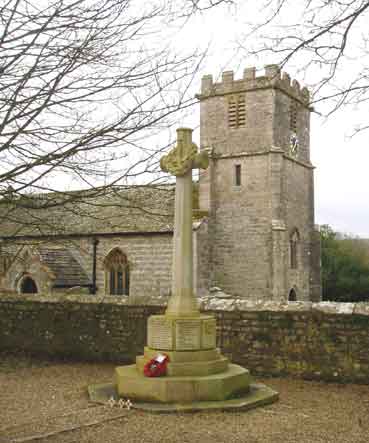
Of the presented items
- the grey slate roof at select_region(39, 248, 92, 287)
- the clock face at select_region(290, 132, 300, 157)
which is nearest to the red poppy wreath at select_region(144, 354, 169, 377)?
the grey slate roof at select_region(39, 248, 92, 287)

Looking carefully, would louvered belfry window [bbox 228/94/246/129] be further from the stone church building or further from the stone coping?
the stone coping

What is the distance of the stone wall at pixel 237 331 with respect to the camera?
8.85 meters

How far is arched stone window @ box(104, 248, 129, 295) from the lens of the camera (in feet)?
79.9

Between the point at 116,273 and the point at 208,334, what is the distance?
17525 millimetres

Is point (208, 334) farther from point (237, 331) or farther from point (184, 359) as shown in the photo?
point (237, 331)

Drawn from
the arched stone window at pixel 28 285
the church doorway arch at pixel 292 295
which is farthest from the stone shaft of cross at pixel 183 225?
the church doorway arch at pixel 292 295

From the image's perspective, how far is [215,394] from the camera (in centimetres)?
710

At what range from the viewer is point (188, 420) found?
254 inches

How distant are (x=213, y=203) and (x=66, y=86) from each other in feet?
66.1

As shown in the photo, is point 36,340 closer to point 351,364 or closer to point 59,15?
point 351,364

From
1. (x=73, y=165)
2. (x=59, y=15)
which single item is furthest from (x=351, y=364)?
(x=59, y=15)

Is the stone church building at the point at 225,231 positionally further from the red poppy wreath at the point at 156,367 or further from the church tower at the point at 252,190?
the red poppy wreath at the point at 156,367

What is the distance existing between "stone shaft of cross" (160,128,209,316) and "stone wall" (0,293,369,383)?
2208 mm

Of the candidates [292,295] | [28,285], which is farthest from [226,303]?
[292,295]
